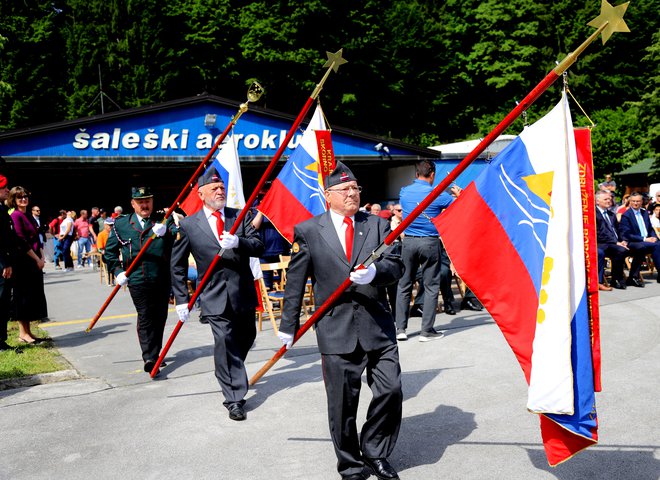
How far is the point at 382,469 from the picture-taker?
4395mm

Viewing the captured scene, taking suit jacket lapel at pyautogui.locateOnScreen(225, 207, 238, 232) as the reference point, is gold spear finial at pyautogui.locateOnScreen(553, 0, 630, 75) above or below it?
above

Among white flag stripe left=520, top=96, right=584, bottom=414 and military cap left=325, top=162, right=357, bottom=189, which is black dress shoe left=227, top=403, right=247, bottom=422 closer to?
military cap left=325, top=162, right=357, bottom=189

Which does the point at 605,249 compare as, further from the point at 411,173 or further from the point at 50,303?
the point at 411,173

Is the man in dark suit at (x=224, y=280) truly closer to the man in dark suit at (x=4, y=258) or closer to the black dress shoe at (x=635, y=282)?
the man in dark suit at (x=4, y=258)

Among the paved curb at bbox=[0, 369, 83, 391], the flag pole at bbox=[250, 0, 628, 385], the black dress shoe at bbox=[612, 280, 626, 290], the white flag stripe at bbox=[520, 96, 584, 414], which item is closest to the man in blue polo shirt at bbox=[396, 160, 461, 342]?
the paved curb at bbox=[0, 369, 83, 391]

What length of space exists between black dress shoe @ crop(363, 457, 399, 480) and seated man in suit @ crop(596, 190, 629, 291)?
9.70 m

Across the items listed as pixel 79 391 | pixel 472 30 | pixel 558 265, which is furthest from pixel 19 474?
pixel 472 30

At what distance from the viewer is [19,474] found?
15.7ft

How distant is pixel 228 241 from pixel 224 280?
47cm

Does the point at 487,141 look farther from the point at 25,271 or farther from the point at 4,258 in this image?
the point at 25,271

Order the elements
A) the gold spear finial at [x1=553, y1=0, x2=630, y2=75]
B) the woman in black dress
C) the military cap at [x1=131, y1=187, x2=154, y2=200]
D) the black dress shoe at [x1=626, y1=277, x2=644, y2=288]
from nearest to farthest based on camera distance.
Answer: the gold spear finial at [x1=553, y1=0, x2=630, y2=75] → the military cap at [x1=131, y1=187, x2=154, y2=200] → the woman in black dress → the black dress shoe at [x1=626, y1=277, x2=644, y2=288]

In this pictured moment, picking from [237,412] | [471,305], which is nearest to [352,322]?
[237,412]

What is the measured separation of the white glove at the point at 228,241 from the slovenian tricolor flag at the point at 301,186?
8.77ft

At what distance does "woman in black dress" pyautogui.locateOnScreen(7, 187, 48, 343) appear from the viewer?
9.14m
